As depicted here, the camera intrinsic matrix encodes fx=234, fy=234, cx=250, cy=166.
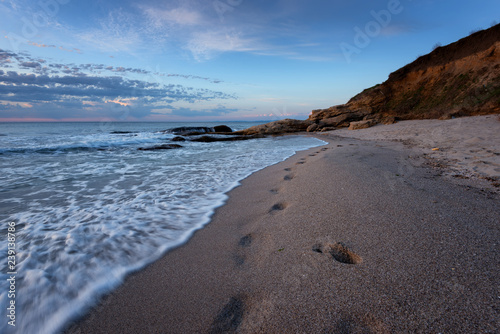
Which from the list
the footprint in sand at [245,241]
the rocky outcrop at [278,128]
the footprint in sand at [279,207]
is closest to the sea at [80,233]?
the footprint in sand at [245,241]

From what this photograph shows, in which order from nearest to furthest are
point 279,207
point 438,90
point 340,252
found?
1. point 340,252
2. point 279,207
3. point 438,90

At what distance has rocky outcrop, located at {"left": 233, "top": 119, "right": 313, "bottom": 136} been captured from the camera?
69.1 feet

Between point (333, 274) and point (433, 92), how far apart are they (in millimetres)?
20661

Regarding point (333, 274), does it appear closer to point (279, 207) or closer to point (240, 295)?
point (240, 295)

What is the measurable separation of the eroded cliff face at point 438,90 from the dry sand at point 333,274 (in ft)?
49.9

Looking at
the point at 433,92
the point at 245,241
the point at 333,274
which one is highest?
the point at 433,92

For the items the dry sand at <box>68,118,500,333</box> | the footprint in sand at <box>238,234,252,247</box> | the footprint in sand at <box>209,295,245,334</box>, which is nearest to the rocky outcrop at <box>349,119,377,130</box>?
the dry sand at <box>68,118,500,333</box>

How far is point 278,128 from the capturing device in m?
21.7

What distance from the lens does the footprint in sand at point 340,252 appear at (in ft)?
5.56

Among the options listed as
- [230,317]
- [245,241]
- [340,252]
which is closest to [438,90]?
[340,252]

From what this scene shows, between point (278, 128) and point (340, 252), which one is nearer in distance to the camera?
point (340, 252)

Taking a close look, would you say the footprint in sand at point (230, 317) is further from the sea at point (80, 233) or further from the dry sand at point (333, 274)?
the sea at point (80, 233)

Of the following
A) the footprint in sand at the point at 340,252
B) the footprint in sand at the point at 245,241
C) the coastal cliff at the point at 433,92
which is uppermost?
the coastal cliff at the point at 433,92

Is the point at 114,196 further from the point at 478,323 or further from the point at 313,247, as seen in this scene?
the point at 478,323
